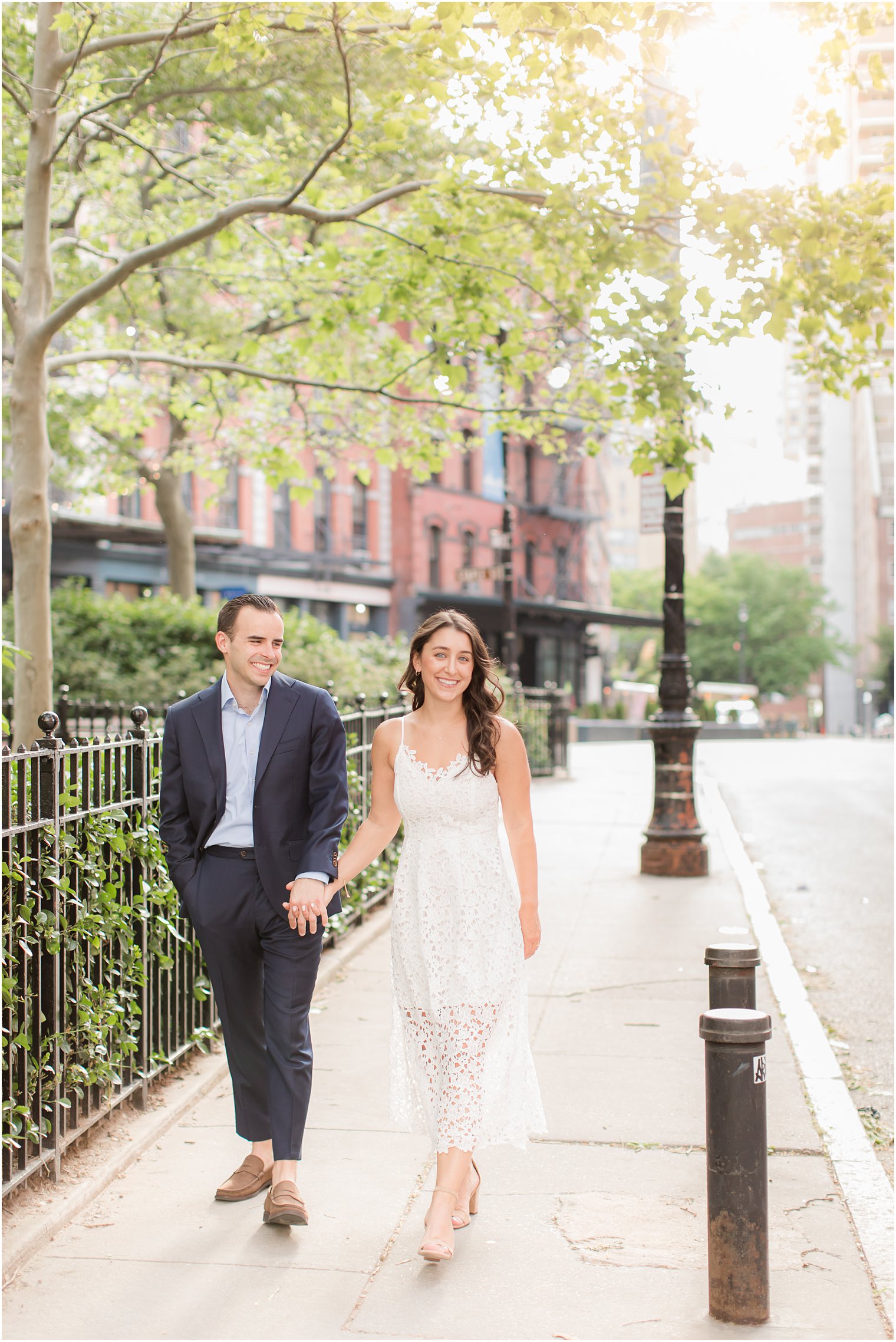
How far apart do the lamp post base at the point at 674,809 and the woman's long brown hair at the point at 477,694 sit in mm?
7463

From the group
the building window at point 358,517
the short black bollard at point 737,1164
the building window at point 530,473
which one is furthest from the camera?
the building window at point 530,473

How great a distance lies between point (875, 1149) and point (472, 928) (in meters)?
2.22

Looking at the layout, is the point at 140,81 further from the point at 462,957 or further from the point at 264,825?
the point at 462,957

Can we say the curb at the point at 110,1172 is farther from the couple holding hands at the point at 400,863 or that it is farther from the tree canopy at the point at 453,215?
the tree canopy at the point at 453,215

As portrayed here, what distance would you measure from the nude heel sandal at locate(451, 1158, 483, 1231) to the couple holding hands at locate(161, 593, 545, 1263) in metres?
0.01

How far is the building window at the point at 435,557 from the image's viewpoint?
43.9m

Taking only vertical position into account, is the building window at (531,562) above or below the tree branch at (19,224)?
above

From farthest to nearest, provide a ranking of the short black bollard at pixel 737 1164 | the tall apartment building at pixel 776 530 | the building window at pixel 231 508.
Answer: the tall apartment building at pixel 776 530, the building window at pixel 231 508, the short black bollard at pixel 737 1164

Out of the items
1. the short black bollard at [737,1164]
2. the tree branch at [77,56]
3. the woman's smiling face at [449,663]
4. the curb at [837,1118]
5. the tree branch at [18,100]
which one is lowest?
the curb at [837,1118]

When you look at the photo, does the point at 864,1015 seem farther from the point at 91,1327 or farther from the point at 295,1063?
the point at 91,1327

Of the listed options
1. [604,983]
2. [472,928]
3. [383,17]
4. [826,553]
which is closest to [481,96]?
[383,17]

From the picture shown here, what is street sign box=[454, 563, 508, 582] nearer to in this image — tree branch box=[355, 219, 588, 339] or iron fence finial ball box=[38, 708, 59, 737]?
tree branch box=[355, 219, 588, 339]

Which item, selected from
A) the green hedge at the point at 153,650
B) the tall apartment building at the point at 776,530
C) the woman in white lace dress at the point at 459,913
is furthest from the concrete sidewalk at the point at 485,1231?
the tall apartment building at the point at 776,530

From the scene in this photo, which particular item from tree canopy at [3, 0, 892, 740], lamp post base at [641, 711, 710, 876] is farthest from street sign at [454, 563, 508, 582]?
lamp post base at [641, 711, 710, 876]
